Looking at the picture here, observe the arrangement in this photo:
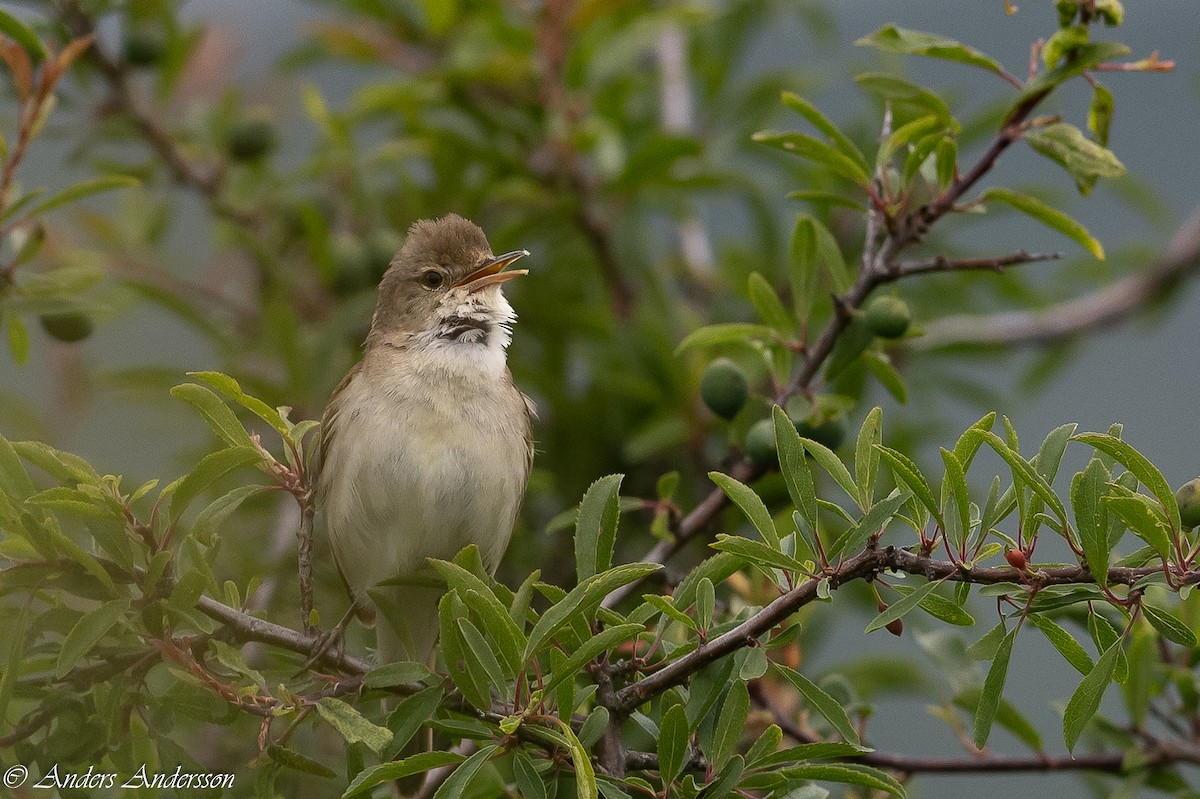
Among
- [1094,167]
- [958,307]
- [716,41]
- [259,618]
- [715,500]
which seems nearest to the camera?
[259,618]

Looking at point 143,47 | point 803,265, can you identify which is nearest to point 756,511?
point 803,265

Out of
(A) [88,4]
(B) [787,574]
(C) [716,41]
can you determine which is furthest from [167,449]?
(B) [787,574]

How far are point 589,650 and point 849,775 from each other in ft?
1.75

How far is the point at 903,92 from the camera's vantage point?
3029 mm

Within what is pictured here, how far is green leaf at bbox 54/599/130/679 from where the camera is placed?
2.17m

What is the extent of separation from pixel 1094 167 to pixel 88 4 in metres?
3.31

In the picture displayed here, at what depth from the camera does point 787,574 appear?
231cm

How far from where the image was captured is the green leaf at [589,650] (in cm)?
217

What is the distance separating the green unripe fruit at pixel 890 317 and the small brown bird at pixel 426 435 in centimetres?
103

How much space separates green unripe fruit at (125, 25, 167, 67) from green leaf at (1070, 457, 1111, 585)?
4002mm

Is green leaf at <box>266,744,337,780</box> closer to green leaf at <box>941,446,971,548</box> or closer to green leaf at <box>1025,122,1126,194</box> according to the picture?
green leaf at <box>941,446,971,548</box>

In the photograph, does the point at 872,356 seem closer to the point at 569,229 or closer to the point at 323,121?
the point at 569,229

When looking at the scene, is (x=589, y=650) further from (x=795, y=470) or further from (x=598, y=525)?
(x=795, y=470)

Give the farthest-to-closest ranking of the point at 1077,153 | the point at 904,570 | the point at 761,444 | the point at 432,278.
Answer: the point at 432,278 < the point at 761,444 < the point at 1077,153 < the point at 904,570
